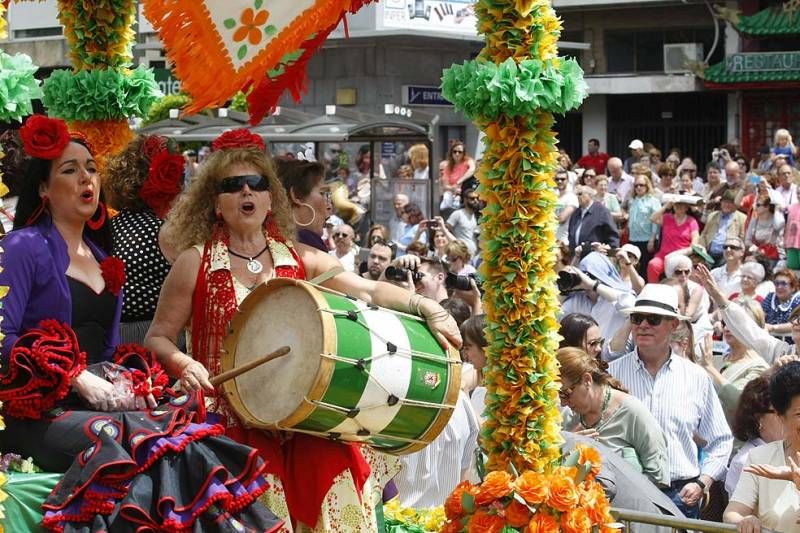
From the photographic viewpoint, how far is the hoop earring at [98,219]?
5.36 meters

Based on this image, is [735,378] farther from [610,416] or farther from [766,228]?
[766,228]

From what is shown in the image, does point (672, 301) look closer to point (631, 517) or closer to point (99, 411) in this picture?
point (631, 517)

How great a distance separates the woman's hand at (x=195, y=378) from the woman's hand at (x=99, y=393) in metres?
0.22

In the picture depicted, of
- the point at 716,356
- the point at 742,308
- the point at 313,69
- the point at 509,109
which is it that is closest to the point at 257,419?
the point at 509,109

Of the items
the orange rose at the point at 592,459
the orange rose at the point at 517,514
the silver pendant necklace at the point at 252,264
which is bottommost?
the orange rose at the point at 517,514

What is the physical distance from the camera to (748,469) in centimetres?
559

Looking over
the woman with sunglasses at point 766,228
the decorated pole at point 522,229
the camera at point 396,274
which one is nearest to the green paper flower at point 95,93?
the camera at point 396,274

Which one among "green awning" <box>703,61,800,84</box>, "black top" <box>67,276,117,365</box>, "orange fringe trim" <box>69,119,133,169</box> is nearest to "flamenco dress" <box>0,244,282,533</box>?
"black top" <box>67,276,117,365</box>

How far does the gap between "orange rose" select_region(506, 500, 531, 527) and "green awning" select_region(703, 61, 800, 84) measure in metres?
26.7

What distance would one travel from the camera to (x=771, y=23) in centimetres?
3050

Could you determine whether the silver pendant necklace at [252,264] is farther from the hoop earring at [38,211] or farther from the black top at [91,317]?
the hoop earring at [38,211]

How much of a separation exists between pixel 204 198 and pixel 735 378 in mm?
4143

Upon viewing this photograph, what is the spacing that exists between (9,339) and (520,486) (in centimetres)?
192

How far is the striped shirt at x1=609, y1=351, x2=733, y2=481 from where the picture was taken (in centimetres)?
710
